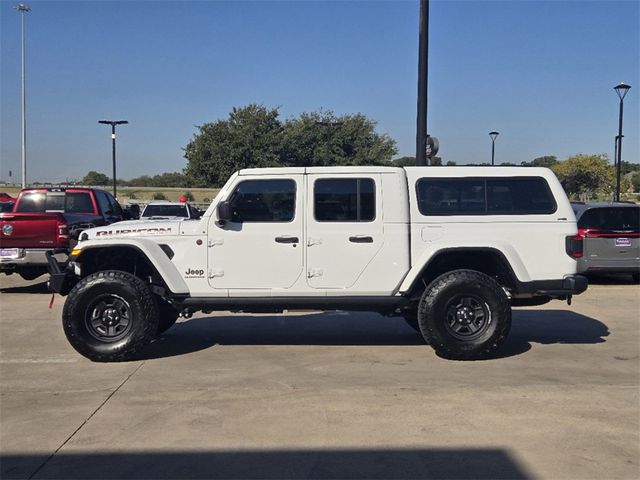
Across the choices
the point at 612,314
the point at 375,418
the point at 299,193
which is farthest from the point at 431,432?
the point at 612,314

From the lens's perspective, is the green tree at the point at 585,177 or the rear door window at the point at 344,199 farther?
the green tree at the point at 585,177

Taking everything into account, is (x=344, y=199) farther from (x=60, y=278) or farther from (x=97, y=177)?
(x=97, y=177)

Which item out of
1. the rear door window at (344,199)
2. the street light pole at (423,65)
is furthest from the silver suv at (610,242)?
the rear door window at (344,199)

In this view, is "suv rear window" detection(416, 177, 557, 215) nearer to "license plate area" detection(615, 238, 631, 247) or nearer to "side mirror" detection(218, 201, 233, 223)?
"side mirror" detection(218, 201, 233, 223)

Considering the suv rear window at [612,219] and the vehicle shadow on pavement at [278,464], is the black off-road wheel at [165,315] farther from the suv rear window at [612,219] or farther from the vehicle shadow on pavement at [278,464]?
the suv rear window at [612,219]

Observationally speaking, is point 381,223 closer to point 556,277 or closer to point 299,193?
point 299,193

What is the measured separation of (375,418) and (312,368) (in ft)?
5.23

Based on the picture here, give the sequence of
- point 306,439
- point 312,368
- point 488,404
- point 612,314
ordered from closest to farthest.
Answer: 1. point 306,439
2. point 488,404
3. point 312,368
4. point 612,314

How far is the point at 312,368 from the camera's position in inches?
255

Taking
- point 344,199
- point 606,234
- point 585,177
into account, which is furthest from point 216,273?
point 585,177

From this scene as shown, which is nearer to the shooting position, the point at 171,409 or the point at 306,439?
the point at 306,439

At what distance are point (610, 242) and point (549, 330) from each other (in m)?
4.53

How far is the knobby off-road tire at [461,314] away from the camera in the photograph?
6.66 m

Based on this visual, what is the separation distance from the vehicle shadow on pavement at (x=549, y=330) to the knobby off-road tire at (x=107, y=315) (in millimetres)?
3829
